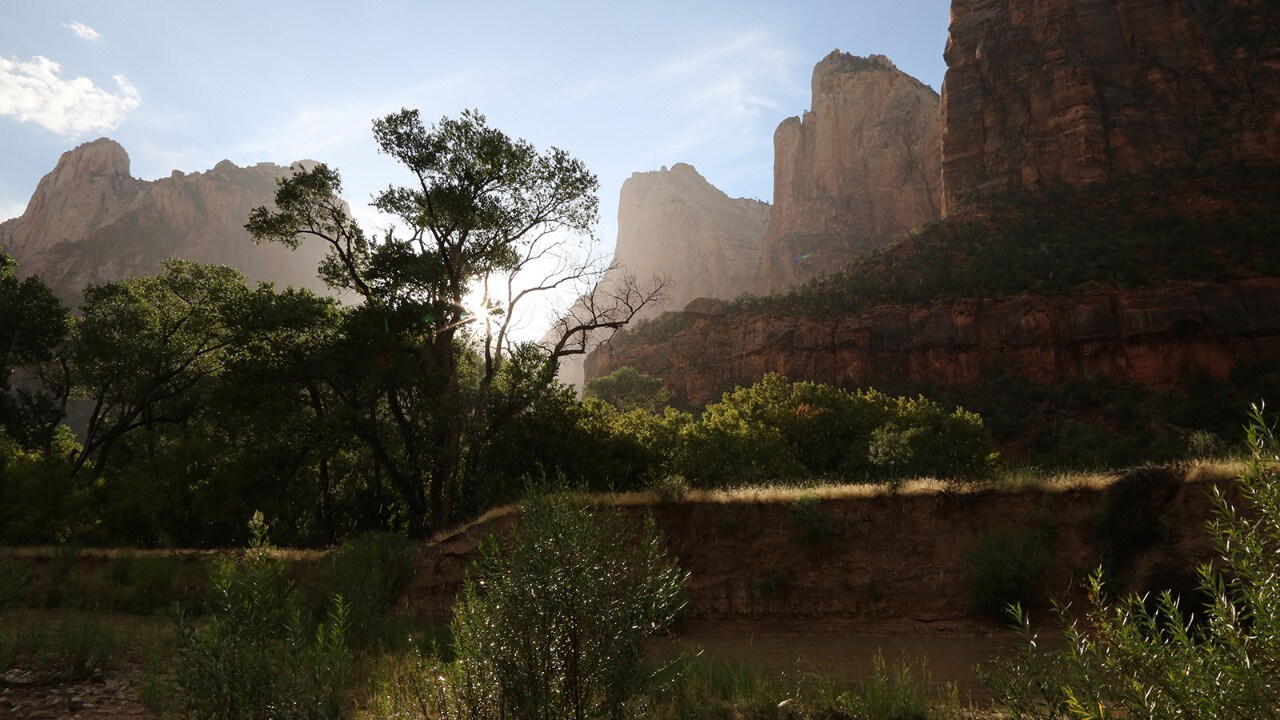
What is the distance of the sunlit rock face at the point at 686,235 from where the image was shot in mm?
138000

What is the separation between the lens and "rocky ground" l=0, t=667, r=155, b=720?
7.25m

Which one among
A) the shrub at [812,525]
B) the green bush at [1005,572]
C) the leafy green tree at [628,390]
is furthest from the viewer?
the leafy green tree at [628,390]

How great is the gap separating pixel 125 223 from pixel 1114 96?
144m

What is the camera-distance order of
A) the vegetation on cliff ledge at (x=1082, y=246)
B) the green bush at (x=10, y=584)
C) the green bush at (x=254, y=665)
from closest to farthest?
the green bush at (x=254, y=665), the green bush at (x=10, y=584), the vegetation on cliff ledge at (x=1082, y=246)

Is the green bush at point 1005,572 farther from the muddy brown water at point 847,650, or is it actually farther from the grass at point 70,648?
the grass at point 70,648

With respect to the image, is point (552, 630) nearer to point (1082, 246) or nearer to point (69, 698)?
point (69, 698)

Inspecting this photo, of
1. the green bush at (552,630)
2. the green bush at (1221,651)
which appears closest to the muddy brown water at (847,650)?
the green bush at (552,630)

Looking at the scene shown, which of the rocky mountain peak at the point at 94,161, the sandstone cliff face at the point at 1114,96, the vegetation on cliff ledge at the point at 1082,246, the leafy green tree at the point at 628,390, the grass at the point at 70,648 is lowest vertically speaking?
the grass at the point at 70,648

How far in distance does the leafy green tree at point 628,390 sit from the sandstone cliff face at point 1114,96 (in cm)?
3427

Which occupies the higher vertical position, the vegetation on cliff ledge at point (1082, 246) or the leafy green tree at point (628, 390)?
the vegetation on cliff ledge at point (1082, 246)

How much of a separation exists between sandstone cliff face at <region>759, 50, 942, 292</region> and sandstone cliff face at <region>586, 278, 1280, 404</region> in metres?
41.8

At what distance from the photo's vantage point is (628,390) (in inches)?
2327

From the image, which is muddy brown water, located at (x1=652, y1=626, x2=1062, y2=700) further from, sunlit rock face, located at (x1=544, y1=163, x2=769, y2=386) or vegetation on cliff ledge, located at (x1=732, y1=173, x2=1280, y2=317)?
sunlit rock face, located at (x1=544, y1=163, x2=769, y2=386)

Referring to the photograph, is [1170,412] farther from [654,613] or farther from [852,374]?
[654,613]
